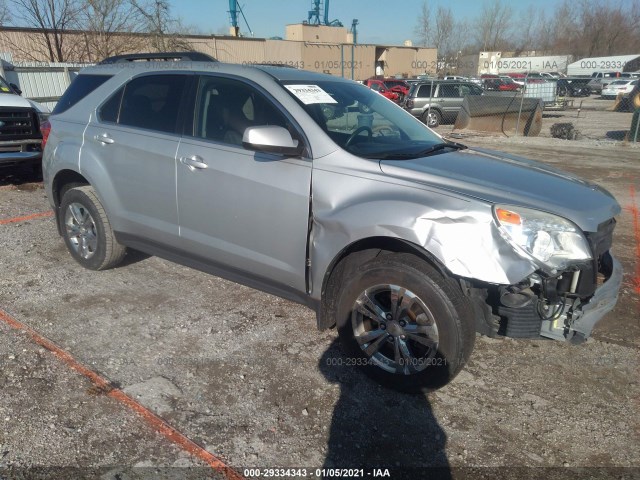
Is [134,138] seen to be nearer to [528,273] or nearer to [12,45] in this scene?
[528,273]

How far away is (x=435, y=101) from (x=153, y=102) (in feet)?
54.2

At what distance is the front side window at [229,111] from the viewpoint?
132 inches

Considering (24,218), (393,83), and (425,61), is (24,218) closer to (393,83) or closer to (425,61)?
(393,83)

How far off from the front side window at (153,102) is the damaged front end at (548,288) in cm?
250

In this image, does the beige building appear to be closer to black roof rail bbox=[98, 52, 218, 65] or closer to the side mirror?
black roof rail bbox=[98, 52, 218, 65]

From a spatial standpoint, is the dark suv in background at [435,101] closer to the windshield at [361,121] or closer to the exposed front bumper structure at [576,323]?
the windshield at [361,121]

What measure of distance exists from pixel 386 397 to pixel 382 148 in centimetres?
159

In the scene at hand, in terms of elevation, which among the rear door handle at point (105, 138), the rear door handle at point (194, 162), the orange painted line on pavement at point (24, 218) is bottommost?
the orange painted line on pavement at point (24, 218)

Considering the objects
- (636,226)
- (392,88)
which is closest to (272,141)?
(636,226)

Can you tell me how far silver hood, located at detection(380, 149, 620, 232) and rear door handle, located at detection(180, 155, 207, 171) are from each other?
130 centimetres

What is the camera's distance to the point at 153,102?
392 centimetres

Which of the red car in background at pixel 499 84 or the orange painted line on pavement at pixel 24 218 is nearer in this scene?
the orange painted line on pavement at pixel 24 218

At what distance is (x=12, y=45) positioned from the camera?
85.3 ft

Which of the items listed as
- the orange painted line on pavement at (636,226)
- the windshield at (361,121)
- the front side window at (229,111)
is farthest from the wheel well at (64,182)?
→ the orange painted line on pavement at (636,226)
